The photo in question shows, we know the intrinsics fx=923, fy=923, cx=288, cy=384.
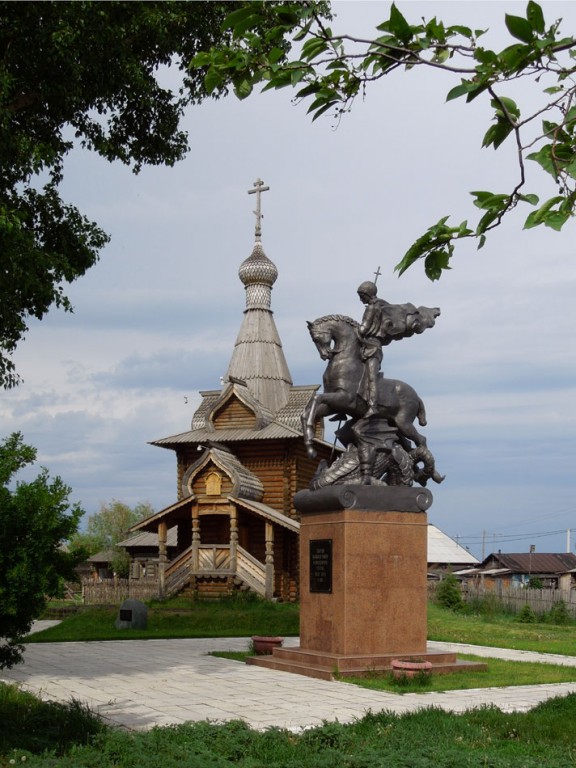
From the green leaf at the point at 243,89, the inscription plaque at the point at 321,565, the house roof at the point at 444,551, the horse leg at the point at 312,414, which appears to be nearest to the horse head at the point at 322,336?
the horse leg at the point at 312,414

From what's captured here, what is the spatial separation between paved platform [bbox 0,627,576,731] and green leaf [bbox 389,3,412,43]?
20.0 feet

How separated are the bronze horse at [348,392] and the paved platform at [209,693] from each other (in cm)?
357

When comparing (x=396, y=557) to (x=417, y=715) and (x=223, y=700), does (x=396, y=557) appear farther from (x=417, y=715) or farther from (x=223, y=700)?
(x=417, y=715)

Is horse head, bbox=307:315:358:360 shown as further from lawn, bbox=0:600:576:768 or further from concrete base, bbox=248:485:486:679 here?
lawn, bbox=0:600:576:768

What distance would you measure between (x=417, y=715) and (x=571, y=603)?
2102 cm

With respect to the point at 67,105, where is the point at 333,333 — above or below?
below

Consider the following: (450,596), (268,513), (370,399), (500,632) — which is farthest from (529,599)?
(370,399)

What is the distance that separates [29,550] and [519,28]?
17.8ft

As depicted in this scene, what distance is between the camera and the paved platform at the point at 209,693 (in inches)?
348

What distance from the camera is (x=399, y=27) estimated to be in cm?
337

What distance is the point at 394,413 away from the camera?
13688 millimetres

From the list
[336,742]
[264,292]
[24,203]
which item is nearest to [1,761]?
[336,742]

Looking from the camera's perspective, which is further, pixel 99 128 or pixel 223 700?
pixel 99 128

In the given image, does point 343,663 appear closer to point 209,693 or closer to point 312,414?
point 209,693
